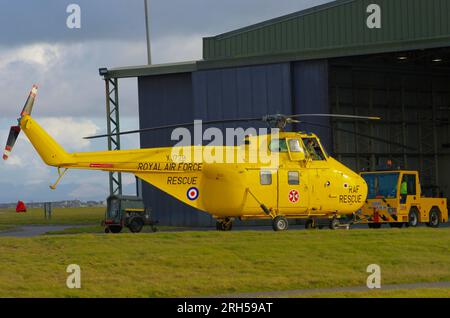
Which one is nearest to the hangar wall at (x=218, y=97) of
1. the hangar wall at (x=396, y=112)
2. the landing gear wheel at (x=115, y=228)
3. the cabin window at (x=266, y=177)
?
the hangar wall at (x=396, y=112)

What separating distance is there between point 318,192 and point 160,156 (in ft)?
18.5

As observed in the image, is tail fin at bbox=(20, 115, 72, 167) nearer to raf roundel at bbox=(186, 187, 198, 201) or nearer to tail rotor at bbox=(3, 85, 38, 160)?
tail rotor at bbox=(3, 85, 38, 160)

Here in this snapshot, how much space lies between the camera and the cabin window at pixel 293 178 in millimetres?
28547

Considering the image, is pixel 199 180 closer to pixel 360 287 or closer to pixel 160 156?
pixel 160 156

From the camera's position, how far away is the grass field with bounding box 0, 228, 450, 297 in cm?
1845

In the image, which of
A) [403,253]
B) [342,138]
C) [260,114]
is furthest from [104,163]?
[342,138]

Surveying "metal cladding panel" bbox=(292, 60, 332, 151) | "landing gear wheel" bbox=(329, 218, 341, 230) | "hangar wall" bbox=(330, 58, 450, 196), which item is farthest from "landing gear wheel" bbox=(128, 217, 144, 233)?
"hangar wall" bbox=(330, 58, 450, 196)

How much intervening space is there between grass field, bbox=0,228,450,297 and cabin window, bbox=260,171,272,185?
127 inches

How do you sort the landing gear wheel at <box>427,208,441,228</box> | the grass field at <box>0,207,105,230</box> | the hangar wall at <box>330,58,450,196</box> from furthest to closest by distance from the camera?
the grass field at <box>0,207,105,230</box>, the hangar wall at <box>330,58,450,196</box>, the landing gear wheel at <box>427,208,441,228</box>

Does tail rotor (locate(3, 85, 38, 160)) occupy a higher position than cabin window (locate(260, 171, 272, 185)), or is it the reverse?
tail rotor (locate(3, 85, 38, 160))

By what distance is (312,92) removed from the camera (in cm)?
4147

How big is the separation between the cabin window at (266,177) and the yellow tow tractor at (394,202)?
6.53m

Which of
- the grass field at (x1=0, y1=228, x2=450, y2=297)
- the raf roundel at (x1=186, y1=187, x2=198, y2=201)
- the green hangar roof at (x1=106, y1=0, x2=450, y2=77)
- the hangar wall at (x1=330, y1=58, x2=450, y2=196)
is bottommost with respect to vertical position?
the grass field at (x1=0, y1=228, x2=450, y2=297)

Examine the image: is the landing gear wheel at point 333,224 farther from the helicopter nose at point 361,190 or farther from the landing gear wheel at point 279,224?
the landing gear wheel at point 279,224
